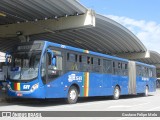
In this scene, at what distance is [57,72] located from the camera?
16.6 metres

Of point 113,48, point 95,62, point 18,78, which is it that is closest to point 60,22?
point 95,62

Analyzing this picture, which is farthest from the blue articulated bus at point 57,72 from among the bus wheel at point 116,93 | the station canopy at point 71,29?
the station canopy at point 71,29

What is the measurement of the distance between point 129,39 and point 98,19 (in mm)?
11150

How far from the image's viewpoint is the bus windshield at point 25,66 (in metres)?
15.7

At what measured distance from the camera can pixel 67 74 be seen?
17.4 meters

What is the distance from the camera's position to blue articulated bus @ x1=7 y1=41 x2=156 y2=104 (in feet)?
51.3

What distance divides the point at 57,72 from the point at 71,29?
28.3ft

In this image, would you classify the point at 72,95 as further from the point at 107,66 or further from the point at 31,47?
the point at 107,66

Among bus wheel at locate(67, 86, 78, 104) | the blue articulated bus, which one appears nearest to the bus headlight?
the blue articulated bus

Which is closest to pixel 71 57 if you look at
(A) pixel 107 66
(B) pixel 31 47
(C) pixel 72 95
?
(C) pixel 72 95

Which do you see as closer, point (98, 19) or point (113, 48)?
point (98, 19)

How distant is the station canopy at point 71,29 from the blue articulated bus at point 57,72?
4047mm

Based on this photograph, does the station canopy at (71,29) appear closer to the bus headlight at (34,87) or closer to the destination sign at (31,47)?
the destination sign at (31,47)

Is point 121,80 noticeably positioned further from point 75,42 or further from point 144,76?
point 75,42
